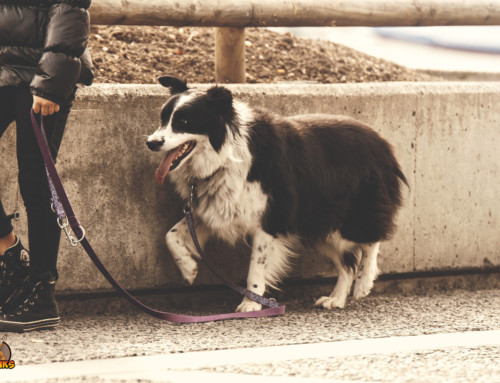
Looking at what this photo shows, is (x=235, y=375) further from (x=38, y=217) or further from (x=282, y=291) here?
(x=282, y=291)

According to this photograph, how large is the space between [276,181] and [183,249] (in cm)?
71

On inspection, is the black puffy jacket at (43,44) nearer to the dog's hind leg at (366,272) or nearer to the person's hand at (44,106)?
the person's hand at (44,106)

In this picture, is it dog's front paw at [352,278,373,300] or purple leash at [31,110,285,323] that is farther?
dog's front paw at [352,278,373,300]

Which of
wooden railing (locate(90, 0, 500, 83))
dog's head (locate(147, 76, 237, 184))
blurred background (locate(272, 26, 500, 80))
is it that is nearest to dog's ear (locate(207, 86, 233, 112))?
dog's head (locate(147, 76, 237, 184))

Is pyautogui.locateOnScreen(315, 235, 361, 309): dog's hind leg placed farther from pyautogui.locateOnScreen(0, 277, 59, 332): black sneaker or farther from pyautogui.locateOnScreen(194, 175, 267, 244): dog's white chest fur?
pyautogui.locateOnScreen(0, 277, 59, 332): black sneaker

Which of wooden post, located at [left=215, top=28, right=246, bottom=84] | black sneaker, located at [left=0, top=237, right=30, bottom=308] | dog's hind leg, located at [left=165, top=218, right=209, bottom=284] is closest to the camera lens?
black sneaker, located at [left=0, top=237, right=30, bottom=308]

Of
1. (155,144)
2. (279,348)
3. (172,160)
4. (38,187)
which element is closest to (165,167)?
(172,160)

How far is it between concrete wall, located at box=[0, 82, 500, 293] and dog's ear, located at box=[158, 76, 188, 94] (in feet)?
0.41

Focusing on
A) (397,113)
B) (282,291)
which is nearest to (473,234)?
(397,113)

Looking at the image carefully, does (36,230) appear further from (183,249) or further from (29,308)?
(183,249)

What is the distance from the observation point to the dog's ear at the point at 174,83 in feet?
17.4

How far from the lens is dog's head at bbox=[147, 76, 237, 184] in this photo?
5.11m

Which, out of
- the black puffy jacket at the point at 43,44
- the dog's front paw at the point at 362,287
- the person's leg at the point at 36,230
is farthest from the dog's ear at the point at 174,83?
the dog's front paw at the point at 362,287

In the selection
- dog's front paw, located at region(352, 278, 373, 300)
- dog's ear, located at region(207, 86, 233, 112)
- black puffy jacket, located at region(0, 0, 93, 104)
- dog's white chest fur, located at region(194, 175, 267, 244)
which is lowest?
dog's front paw, located at region(352, 278, 373, 300)
